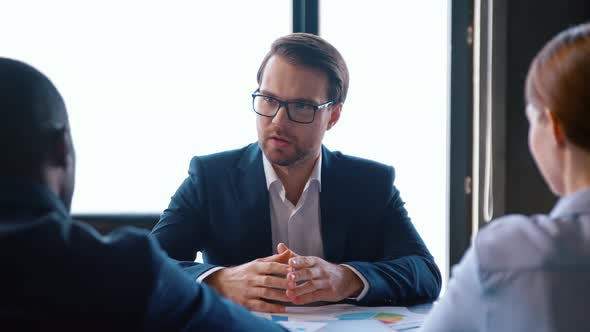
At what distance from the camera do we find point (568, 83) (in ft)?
3.32

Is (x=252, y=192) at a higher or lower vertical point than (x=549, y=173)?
lower

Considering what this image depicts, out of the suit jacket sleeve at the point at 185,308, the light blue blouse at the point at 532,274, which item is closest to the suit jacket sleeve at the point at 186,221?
the suit jacket sleeve at the point at 185,308

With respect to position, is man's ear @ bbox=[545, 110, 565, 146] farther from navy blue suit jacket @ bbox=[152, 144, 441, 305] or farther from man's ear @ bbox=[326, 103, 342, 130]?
man's ear @ bbox=[326, 103, 342, 130]

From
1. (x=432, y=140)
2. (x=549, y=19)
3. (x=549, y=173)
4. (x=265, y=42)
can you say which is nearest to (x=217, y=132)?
(x=265, y=42)

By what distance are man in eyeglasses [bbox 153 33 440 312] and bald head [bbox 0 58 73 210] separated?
1.15m

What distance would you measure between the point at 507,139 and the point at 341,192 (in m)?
1.57

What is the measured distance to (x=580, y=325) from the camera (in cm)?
95

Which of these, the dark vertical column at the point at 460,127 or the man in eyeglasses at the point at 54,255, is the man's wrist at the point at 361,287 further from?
the dark vertical column at the point at 460,127

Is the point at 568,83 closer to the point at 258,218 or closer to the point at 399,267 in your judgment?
the point at 399,267

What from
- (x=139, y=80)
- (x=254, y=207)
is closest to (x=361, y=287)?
(x=254, y=207)

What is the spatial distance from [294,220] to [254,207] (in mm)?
156

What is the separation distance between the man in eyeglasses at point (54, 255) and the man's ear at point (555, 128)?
2.19 ft

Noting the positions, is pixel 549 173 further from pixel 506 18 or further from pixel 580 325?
pixel 506 18

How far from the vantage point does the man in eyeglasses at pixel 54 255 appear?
81 cm
